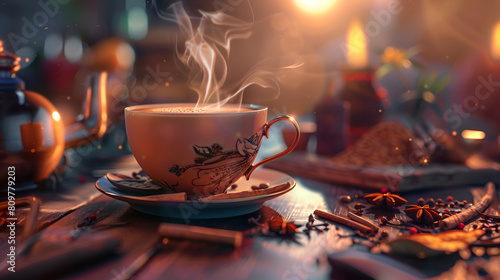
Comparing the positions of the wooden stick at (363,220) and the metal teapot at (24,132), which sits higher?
the metal teapot at (24,132)

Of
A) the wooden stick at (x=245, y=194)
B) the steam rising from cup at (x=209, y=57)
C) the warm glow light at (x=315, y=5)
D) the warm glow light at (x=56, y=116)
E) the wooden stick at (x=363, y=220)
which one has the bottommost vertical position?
the wooden stick at (x=363, y=220)

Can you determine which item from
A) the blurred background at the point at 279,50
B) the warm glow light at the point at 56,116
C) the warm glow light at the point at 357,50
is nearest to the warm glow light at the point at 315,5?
the blurred background at the point at 279,50

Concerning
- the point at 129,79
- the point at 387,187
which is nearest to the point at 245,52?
the point at 129,79

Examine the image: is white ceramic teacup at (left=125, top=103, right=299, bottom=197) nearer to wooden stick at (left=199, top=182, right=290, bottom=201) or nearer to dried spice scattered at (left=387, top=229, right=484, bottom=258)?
wooden stick at (left=199, top=182, right=290, bottom=201)

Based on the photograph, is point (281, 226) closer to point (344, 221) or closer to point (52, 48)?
point (344, 221)

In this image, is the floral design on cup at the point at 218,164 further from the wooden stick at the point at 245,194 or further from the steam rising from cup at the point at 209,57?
the steam rising from cup at the point at 209,57

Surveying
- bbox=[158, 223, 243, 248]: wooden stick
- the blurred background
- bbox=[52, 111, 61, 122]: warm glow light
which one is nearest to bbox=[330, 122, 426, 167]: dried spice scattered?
the blurred background
